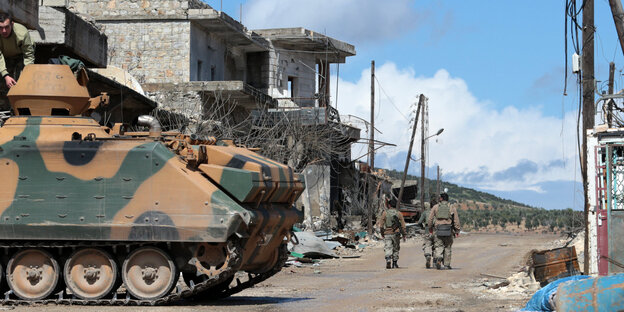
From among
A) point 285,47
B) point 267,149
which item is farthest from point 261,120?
point 285,47

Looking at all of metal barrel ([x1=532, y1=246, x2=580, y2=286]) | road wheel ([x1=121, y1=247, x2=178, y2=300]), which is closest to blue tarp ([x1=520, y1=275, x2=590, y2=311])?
metal barrel ([x1=532, y1=246, x2=580, y2=286])

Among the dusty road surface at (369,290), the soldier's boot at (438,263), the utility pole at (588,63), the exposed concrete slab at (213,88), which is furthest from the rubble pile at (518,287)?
the exposed concrete slab at (213,88)

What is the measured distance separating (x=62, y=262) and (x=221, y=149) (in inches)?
97.8

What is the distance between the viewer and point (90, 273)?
12.6m

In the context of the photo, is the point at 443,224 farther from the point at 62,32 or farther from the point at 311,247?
the point at 62,32

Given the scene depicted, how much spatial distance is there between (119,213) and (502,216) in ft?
208

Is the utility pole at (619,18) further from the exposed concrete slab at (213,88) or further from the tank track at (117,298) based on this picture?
the exposed concrete slab at (213,88)

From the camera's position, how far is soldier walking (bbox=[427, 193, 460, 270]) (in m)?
20.9

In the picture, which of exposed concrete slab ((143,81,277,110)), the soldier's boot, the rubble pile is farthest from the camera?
exposed concrete slab ((143,81,277,110))

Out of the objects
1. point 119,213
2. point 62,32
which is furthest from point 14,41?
point 119,213

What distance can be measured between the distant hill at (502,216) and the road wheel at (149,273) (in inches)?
635

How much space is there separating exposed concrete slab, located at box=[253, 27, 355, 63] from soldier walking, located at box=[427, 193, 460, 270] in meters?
20.3

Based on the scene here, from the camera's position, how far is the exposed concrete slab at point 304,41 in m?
40.6

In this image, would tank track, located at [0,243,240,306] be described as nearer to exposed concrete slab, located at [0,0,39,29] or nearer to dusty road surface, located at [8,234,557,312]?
dusty road surface, located at [8,234,557,312]
